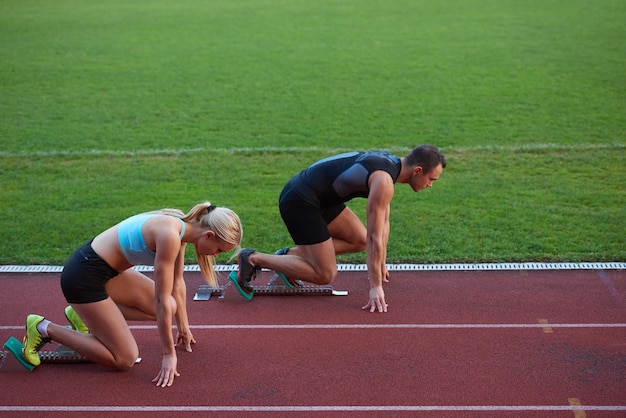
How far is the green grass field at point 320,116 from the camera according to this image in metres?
9.35

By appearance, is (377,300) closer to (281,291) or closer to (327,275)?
(327,275)

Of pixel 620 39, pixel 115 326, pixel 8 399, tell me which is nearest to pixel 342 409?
pixel 115 326

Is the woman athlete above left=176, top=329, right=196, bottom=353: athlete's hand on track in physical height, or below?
above

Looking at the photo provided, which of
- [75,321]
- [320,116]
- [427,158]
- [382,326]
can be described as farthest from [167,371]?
[320,116]

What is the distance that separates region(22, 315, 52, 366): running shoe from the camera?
6227 millimetres

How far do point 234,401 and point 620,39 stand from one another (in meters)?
16.3

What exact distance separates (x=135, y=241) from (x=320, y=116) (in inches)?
334

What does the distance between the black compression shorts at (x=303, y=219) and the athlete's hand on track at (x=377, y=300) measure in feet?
2.18

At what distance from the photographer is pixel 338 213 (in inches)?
300

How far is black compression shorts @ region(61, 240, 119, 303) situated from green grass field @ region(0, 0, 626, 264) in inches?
95.4

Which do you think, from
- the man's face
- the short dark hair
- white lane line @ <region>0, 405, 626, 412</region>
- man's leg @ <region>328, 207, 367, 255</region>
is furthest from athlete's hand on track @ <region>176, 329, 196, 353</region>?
the short dark hair

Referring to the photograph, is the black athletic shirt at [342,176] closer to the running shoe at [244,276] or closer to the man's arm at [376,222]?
the man's arm at [376,222]

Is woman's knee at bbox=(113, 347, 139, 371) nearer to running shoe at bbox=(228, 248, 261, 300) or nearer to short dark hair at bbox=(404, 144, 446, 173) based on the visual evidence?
running shoe at bbox=(228, 248, 261, 300)

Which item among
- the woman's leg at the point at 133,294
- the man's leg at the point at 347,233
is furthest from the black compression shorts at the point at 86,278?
the man's leg at the point at 347,233
